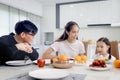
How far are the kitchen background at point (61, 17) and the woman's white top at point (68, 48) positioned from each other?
1.92 metres

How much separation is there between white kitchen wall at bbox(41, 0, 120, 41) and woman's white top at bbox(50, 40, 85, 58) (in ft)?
8.19

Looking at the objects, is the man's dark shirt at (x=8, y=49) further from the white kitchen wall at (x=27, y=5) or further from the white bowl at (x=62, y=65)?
the white kitchen wall at (x=27, y=5)

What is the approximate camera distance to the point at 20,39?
1.74 meters

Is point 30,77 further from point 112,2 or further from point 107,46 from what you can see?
point 112,2

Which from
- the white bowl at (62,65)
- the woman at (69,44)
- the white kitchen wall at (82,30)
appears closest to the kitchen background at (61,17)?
the white kitchen wall at (82,30)

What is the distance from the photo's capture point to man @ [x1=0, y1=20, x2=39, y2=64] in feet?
5.25

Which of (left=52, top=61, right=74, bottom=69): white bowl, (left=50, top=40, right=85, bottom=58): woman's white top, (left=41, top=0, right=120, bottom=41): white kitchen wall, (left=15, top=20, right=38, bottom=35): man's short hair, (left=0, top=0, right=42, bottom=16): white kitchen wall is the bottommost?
(left=52, top=61, right=74, bottom=69): white bowl

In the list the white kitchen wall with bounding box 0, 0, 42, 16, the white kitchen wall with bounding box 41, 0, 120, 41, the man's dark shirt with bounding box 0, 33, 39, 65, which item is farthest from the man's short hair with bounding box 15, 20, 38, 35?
the white kitchen wall with bounding box 41, 0, 120, 41

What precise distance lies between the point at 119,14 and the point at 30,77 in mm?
3952

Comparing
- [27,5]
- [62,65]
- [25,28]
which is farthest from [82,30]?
[62,65]

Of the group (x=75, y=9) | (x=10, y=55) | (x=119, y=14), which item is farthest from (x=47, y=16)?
(x=10, y=55)

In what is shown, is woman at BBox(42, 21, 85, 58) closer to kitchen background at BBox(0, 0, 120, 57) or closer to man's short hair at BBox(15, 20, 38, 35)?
man's short hair at BBox(15, 20, 38, 35)

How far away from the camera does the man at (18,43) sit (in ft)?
5.25

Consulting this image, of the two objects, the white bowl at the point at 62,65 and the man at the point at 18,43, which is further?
the man at the point at 18,43
